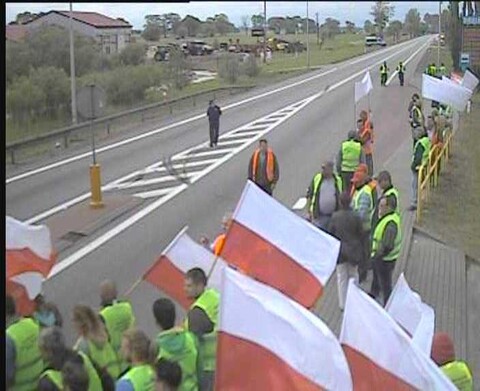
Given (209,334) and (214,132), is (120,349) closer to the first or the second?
(209,334)

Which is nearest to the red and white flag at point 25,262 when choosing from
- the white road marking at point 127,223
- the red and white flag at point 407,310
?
the red and white flag at point 407,310

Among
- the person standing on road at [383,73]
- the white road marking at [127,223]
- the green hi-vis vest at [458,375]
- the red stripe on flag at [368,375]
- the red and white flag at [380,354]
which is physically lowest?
the white road marking at [127,223]

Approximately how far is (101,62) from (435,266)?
705cm

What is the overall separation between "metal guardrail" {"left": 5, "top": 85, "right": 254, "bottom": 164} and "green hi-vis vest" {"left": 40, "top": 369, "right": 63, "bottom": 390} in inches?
384

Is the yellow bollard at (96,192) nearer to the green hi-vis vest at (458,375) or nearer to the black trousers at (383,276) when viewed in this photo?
the black trousers at (383,276)

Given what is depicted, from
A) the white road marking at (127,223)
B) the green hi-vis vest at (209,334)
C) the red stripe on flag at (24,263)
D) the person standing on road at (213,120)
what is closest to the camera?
the green hi-vis vest at (209,334)

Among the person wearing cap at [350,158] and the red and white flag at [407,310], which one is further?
the person wearing cap at [350,158]

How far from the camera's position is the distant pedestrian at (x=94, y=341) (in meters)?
5.96

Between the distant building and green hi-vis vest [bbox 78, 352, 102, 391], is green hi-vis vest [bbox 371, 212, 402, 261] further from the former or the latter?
green hi-vis vest [bbox 78, 352, 102, 391]

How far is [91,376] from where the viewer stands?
5.39 meters

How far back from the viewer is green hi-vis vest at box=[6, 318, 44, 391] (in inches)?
227

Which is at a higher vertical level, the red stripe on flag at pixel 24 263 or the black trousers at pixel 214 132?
the red stripe on flag at pixel 24 263

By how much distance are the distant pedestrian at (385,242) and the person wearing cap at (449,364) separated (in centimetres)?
387

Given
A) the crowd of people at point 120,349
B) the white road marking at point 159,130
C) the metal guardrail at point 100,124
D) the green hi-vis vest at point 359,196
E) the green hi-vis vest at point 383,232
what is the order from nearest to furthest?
the crowd of people at point 120,349
the green hi-vis vest at point 383,232
the green hi-vis vest at point 359,196
the metal guardrail at point 100,124
the white road marking at point 159,130
